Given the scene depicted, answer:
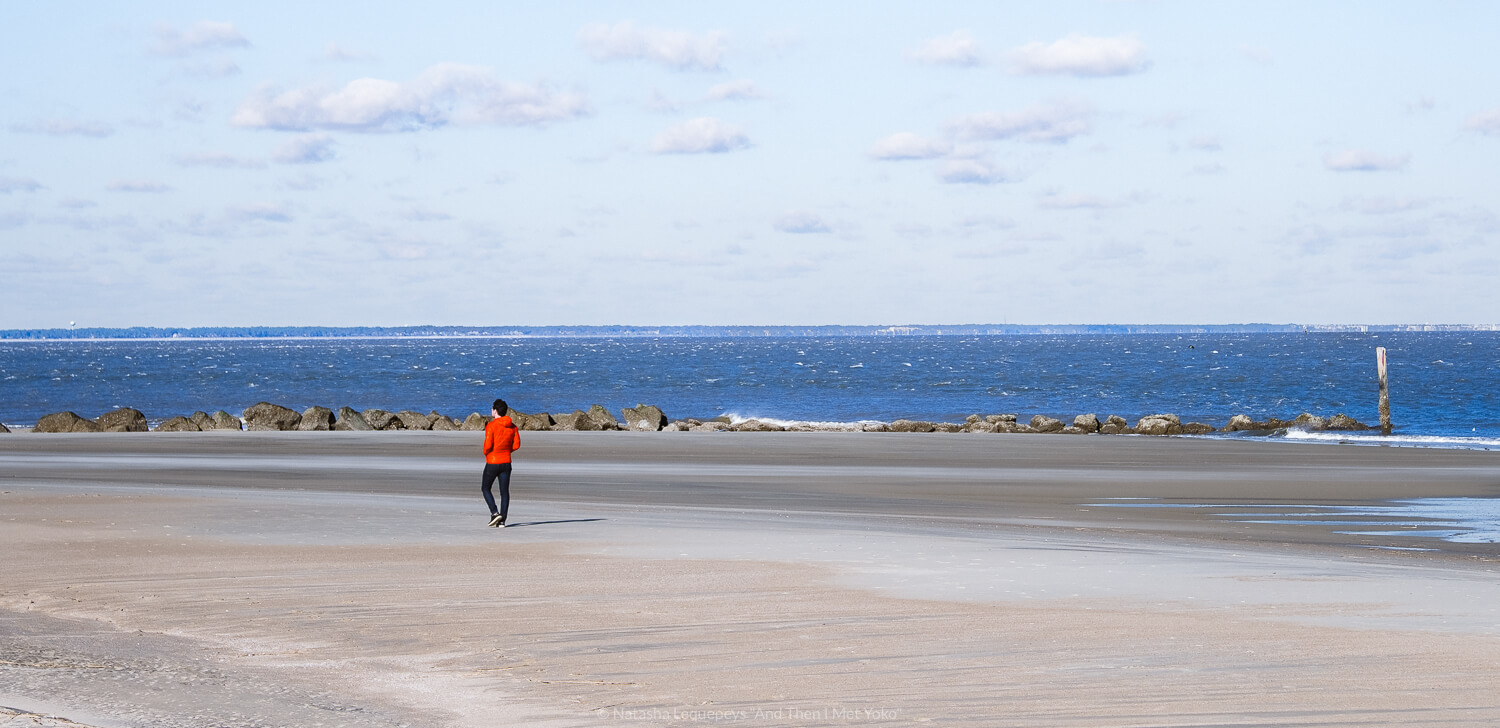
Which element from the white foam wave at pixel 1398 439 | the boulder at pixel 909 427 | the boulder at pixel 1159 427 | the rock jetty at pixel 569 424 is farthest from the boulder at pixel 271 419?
the white foam wave at pixel 1398 439

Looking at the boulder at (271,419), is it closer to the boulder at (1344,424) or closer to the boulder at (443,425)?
the boulder at (443,425)

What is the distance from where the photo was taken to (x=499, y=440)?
1770 centimetres

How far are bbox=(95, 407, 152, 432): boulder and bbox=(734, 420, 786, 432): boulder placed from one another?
63.8 ft

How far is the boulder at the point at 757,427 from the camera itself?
48406 millimetres

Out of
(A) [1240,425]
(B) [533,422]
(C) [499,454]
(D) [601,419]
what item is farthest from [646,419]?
(C) [499,454]

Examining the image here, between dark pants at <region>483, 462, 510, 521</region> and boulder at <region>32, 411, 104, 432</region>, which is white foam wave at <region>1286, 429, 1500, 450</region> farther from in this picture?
boulder at <region>32, 411, 104, 432</region>

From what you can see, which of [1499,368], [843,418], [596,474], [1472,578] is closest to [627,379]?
[843,418]

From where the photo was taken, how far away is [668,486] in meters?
26.2

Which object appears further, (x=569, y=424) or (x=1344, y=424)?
(x=1344, y=424)

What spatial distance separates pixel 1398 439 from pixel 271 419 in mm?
36059

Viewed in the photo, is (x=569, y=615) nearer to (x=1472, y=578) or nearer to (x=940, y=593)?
(x=940, y=593)

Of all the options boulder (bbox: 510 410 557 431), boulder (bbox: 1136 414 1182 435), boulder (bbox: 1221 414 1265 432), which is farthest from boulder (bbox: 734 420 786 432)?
boulder (bbox: 1221 414 1265 432)

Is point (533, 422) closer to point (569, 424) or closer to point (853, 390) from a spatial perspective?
point (569, 424)

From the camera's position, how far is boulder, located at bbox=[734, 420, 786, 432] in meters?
48.4
